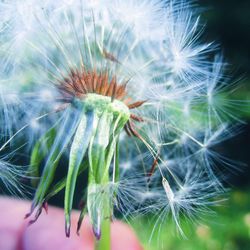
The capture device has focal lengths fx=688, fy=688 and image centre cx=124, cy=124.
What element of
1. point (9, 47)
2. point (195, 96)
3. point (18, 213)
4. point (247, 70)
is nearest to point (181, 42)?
point (195, 96)

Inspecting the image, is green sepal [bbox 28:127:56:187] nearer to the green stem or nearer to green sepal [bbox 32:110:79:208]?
green sepal [bbox 32:110:79:208]

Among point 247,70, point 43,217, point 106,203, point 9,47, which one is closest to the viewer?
point 106,203

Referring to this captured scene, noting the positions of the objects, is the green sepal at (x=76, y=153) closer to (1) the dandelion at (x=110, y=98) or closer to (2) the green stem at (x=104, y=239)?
(1) the dandelion at (x=110, y=98)

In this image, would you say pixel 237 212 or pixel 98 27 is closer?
pixel 98 27

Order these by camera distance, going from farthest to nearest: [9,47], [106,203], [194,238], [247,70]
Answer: [247,70] < [194,238] < [9,47] < [106,203]

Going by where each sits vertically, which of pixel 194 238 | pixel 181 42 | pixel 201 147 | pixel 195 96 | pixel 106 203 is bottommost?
pixel 194 238

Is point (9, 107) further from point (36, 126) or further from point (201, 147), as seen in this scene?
point (201, 147)

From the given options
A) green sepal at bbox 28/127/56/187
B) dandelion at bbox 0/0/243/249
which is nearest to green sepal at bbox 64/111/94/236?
dandelion at bbox 0/0/243/249

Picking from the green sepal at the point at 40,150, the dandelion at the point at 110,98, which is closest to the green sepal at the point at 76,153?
the dandelion at the point at 110,98
